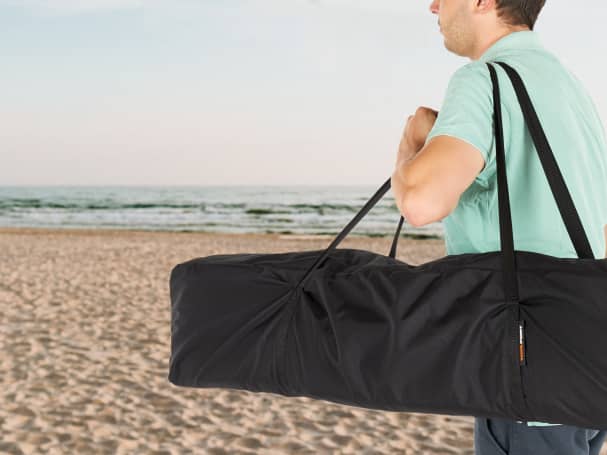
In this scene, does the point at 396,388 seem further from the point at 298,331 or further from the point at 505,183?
the point at 505,183

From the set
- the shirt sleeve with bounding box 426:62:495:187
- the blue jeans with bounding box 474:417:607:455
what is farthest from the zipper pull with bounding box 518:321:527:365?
the shirt sleeve with bounding box 426:62:495:187

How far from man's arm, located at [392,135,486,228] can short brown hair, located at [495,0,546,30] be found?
1.07 feet

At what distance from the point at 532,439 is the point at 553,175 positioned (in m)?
0.46

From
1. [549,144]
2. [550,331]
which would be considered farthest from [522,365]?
[549,144]

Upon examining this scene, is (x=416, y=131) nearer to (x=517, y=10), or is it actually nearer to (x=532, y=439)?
(x=517, y=10)

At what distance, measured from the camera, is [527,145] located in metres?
1.26

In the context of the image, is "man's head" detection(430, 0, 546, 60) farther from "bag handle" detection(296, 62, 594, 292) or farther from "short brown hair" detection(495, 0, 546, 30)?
"bag handle" detection(296, 62, 594, 292)

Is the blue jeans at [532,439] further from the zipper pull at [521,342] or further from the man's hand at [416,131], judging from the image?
the man's hand at [416,131]

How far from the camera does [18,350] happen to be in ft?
20.9

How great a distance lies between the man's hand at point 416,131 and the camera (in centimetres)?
135

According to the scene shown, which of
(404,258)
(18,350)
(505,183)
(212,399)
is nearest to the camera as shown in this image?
(505,183)

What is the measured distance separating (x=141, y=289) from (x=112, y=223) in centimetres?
2379

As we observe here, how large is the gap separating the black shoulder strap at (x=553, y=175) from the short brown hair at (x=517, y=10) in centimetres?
18

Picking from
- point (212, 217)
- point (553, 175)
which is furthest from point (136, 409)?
point (212, 217)
